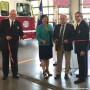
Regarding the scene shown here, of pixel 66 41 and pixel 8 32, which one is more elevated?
pixel 8 32

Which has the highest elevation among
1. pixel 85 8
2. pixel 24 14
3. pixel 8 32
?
pixel 85 8

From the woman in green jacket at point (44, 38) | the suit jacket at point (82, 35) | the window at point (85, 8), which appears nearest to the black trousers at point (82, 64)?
the suit jacket at point (82, 35)

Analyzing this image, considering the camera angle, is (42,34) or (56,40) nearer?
(56,40)

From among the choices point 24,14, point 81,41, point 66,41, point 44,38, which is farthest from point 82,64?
point 24,14

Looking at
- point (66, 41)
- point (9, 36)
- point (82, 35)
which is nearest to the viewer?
point (82, 35)

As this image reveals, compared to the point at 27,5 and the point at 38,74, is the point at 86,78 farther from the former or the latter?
the point at 27,5

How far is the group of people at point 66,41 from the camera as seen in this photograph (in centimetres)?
770

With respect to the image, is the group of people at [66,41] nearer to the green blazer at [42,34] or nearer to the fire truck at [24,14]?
the green blazer at [42,34]

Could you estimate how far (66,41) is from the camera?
7.97 metres

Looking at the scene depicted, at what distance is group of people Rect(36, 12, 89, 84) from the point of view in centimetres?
770

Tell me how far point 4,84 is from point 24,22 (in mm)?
10938

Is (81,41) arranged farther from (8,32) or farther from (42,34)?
(8,32)

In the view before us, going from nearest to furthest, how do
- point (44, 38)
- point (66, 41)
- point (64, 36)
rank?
point (66, 41) < point (64, 36) < point (44, 38)

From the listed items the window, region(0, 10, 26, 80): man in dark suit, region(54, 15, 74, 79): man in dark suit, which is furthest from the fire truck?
the window
